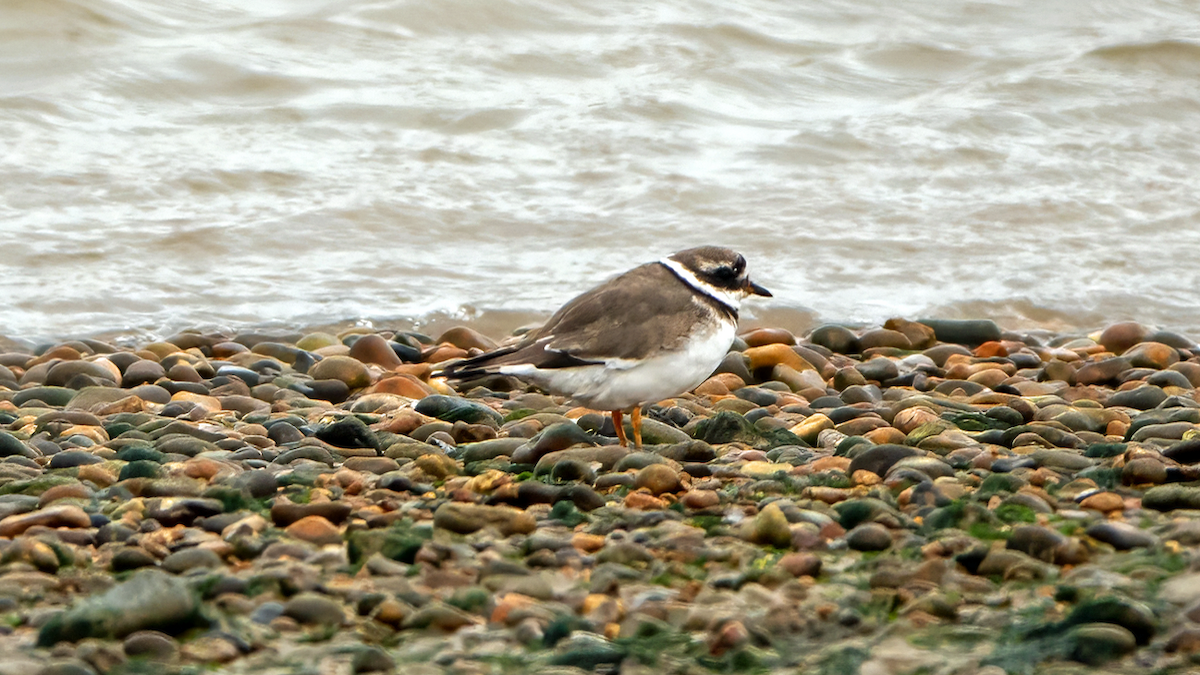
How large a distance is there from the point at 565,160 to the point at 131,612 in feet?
27.7

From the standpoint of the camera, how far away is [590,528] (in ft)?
14.7

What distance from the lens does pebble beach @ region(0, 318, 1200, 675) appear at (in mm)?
3475

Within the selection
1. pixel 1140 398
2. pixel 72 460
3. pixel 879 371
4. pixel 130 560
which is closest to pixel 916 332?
pixel 879 371

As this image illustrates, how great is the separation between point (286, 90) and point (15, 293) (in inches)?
172

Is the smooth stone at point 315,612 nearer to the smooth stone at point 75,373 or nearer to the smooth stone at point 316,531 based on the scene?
the smooth stone at point 316,531

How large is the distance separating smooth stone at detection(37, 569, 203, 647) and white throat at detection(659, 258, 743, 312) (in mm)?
2803

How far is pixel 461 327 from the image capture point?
8344mm

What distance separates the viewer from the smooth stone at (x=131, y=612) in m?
3.42

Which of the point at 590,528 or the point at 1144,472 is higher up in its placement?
the point at 1144,472

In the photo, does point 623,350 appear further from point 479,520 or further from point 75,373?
point 75,373

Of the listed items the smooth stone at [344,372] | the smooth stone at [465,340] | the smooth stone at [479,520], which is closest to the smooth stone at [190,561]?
the smooth stone at [479,520]

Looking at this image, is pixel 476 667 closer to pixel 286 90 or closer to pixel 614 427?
pixel 614 427

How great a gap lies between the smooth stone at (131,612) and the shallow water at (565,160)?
5291 mm

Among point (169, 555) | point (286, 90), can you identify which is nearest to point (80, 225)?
point (286, 90)
